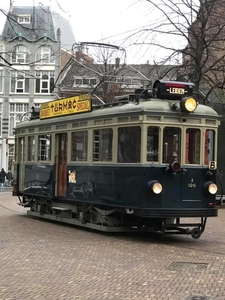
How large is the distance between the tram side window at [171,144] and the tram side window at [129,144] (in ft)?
1.82

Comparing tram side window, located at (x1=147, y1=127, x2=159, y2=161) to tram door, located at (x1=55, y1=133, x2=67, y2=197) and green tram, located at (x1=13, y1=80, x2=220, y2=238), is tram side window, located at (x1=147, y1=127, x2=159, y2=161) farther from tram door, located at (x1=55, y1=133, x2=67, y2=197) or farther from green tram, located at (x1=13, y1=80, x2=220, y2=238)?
tram door, located at (x1=55, y1=133, x2=67, y2=197)

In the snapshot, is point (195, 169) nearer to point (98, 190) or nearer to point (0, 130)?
point (98, 190)

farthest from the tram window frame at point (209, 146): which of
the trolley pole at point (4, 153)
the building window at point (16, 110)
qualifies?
the building window at point (16, 110)

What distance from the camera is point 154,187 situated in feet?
36.5

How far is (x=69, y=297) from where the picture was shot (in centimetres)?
690

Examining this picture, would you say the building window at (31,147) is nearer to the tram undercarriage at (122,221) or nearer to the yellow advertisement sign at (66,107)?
the yellow advertisement sign at (66,107)

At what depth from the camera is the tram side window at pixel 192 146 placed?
11648mm

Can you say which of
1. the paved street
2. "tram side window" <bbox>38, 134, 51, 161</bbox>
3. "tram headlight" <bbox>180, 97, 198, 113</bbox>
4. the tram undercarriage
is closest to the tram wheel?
the tram undercarriage

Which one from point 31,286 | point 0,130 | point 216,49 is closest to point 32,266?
point 31,286

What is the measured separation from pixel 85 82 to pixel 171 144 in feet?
78.3

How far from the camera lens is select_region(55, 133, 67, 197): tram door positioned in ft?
47.4

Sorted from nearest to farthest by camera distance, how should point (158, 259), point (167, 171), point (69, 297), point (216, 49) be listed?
point (69, 297)
point (158, 259)
point (167, 171)
point (216, 49)

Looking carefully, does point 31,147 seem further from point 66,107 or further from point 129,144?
point 129,144

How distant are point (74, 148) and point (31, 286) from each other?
21.9 feet
